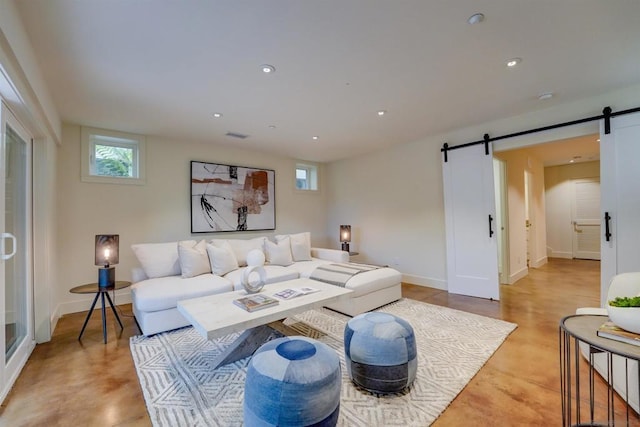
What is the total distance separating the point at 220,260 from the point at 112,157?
7.33 ft

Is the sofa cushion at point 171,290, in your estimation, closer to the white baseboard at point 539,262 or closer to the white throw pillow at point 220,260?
the white throw pillow at point 220,260

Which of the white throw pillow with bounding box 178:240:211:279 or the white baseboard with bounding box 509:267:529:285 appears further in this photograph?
the white baseboard with bounding box 509:267:529:285

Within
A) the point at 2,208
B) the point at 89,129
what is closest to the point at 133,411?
the point at 2,208

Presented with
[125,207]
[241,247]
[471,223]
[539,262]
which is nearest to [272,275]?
[241,247]

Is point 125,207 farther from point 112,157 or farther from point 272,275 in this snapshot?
point 272,275

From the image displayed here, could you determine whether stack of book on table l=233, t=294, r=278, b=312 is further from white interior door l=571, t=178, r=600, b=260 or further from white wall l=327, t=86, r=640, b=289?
white interior door l=571, t=178, r=600, b=260

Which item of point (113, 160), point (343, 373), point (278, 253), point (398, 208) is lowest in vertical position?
point (343, 373)

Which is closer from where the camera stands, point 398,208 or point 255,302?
point 255,302

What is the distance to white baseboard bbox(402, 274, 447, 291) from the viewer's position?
4.48m

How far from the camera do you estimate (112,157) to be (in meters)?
3.98

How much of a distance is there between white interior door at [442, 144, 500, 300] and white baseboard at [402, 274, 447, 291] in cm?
16

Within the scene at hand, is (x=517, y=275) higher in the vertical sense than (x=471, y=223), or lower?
lower

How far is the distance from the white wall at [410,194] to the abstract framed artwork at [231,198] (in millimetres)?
1729

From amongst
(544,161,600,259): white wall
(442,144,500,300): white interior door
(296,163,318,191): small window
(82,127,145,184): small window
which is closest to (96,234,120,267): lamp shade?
(82,127,145,184): small window
